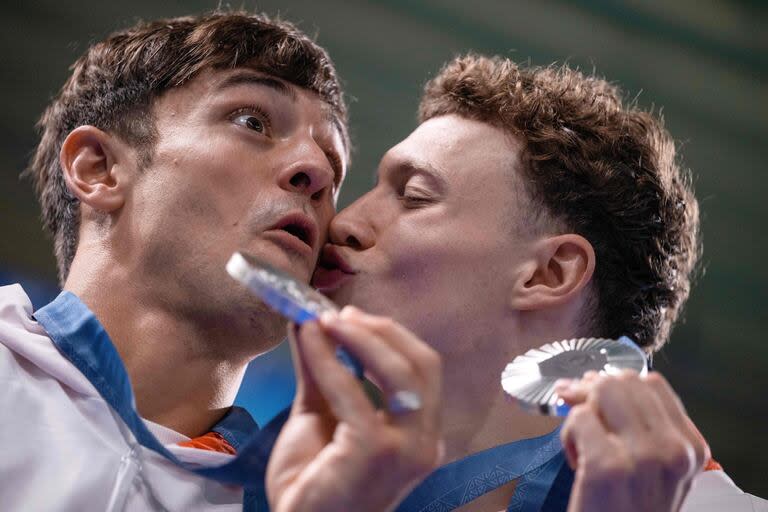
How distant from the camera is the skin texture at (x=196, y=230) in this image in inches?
88.4

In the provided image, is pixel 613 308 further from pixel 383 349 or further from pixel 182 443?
pixel 383 349

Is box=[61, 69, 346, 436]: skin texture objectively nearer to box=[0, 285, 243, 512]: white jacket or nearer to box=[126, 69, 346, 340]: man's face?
box=[126, 69, 346, 340]: man's face

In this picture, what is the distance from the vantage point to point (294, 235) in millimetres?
2311

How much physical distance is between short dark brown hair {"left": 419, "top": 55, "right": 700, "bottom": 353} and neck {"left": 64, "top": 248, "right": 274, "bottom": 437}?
85 centimetres

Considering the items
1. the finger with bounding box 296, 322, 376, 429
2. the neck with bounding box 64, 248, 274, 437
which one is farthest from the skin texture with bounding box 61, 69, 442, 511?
the finger with bounding box 296, 322, 376, 429

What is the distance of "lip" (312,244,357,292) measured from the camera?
7.29 feet

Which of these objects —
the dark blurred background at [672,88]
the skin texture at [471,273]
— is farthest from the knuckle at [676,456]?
the dark blurred background at [672,88]

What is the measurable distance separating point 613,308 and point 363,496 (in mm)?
1277

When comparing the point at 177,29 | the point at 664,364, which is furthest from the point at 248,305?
the point at 664,364

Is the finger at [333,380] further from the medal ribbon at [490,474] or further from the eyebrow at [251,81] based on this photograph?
the eyebrow at [251,81]

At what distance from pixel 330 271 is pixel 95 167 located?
2.39 feet

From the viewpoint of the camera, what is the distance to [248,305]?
225 centimetres

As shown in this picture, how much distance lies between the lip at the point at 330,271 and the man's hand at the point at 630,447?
0.98 meters

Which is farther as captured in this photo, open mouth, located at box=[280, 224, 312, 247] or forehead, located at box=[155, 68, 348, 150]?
forehead, located at box=[155, 68, 348, 150]
